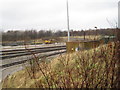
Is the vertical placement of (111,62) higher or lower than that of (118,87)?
higher

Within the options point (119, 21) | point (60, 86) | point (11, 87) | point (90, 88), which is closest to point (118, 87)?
point (90, 88)

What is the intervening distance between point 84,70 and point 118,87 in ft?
1.73

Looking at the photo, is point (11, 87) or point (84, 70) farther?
point (11, 87)

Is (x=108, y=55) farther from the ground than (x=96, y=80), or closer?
farther from the ground

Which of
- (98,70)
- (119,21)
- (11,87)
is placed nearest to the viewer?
(98,70)

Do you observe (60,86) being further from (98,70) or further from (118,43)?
(118,43)

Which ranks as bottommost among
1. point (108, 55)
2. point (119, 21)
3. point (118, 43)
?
point (108, 55)

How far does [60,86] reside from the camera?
8.47ft

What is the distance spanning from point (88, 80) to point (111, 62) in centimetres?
40

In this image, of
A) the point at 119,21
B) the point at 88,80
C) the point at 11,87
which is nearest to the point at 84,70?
the point at 88,80

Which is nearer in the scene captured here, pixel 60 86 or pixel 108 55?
pixel 60 86

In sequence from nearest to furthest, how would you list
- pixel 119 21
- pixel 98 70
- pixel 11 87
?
pixel 98 70, pixel 119 21, pixel 11 87

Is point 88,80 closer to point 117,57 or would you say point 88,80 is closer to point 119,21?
point 117,57

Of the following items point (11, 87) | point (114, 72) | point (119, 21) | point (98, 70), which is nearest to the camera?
point (114, 72)
